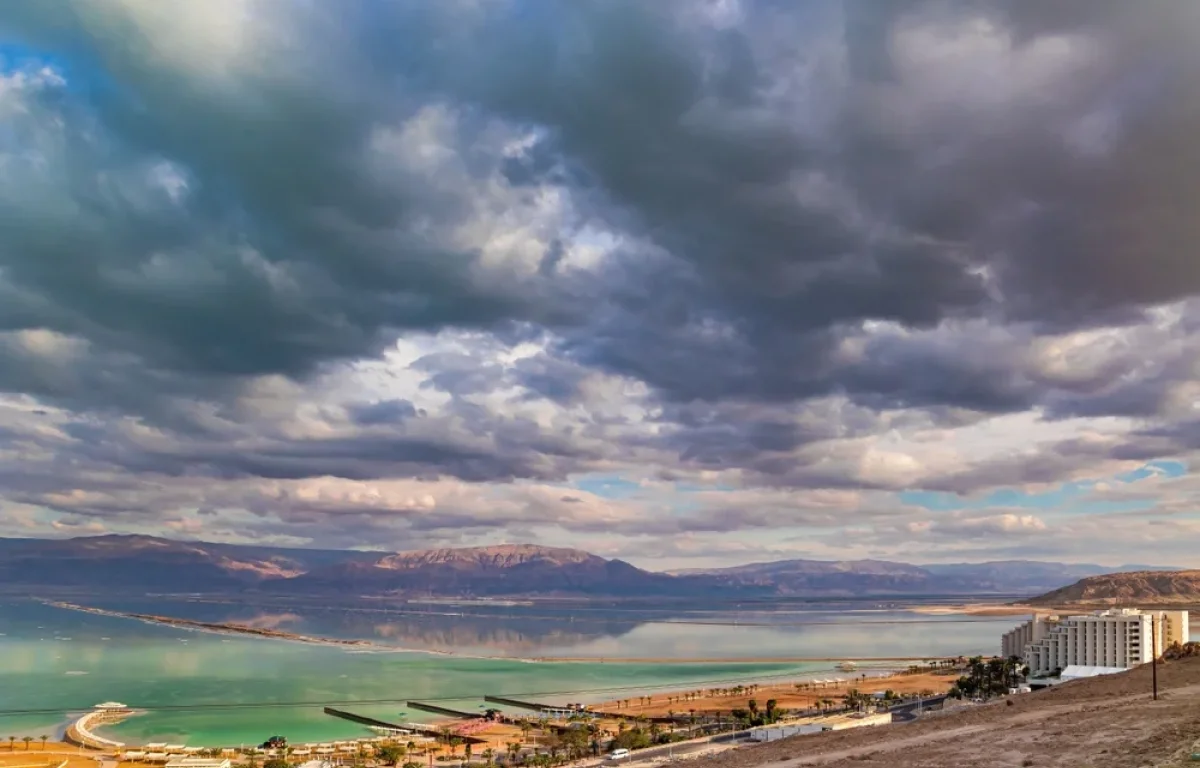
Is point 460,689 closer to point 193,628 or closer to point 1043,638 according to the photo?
point 1043,638

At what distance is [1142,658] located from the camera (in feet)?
252

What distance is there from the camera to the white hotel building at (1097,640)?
7706cm

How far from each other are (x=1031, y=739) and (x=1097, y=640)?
60.2 m

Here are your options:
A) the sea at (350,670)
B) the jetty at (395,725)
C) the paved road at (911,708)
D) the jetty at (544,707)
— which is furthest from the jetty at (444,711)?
the paved road at (911,708)

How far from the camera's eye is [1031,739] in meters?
26.3

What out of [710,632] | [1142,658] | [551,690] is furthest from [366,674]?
[710,632]

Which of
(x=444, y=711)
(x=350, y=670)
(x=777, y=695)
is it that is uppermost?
(x=777, y=695)

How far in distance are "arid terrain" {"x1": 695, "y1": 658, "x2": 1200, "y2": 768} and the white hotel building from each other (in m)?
37.4

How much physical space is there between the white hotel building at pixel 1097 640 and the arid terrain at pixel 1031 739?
123ft

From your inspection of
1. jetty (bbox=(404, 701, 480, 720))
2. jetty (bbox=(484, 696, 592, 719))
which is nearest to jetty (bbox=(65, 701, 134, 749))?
jetty (bbox=(404, 701, 480, 720))

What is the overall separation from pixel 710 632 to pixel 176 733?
14521 centimetres

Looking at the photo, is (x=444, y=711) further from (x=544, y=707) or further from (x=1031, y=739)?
(x=1031, y=739)

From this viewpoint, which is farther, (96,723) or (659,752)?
(96,723)

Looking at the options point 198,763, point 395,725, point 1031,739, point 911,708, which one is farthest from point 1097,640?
point 198,763
